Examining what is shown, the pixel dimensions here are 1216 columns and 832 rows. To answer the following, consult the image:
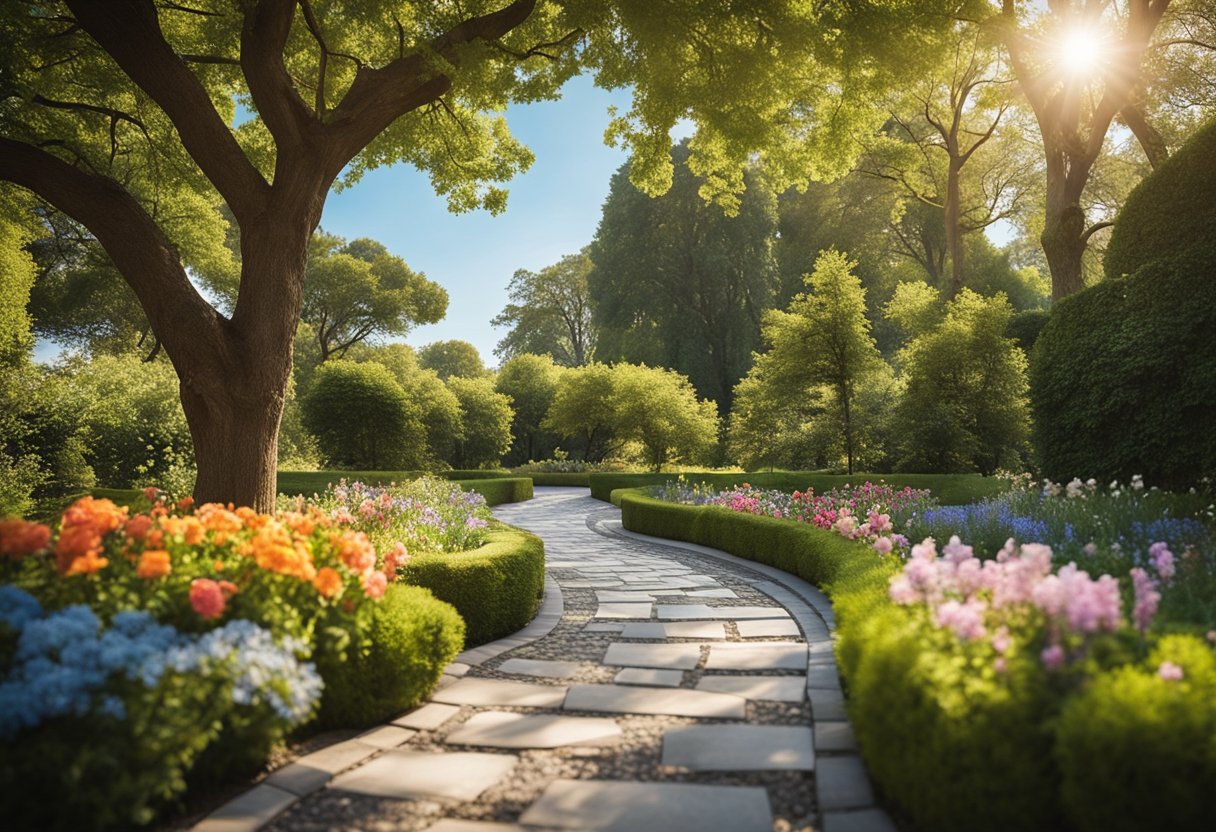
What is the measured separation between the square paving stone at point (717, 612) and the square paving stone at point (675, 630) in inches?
9.4

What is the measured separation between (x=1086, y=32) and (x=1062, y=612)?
1555 cm

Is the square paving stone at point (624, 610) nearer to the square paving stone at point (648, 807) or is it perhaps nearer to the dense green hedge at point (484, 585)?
the dense green hedge at point (484, 585)

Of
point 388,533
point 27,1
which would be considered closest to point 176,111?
point 27,1

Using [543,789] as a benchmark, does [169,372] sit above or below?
above

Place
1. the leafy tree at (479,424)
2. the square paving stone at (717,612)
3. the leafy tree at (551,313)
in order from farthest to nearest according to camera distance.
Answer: the leafy tree at (551,313)
the leafy tree at (479,424)
the square paving stone at (717,612)

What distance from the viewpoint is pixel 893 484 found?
13727mm

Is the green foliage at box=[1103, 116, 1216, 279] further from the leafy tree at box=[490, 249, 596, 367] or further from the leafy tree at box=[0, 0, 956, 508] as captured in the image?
the leafy tree at box=[490, 249, 596, 367]

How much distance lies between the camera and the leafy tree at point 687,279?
34406 mm

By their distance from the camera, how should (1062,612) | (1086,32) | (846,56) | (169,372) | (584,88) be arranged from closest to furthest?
(1062,612)
(846,56)
(584,88)
(1086,32)
(169,372)

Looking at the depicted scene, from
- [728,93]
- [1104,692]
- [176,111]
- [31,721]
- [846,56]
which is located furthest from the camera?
[728,93]

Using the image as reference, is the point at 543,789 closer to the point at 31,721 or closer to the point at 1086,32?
the point at 31,721

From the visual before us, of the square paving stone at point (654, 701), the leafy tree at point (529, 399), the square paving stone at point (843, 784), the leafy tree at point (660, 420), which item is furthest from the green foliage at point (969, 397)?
the leafy tree at point (529, 399)

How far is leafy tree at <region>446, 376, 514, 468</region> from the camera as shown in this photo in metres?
31.0

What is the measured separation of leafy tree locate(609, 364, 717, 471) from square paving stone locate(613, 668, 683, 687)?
69.3 ft
